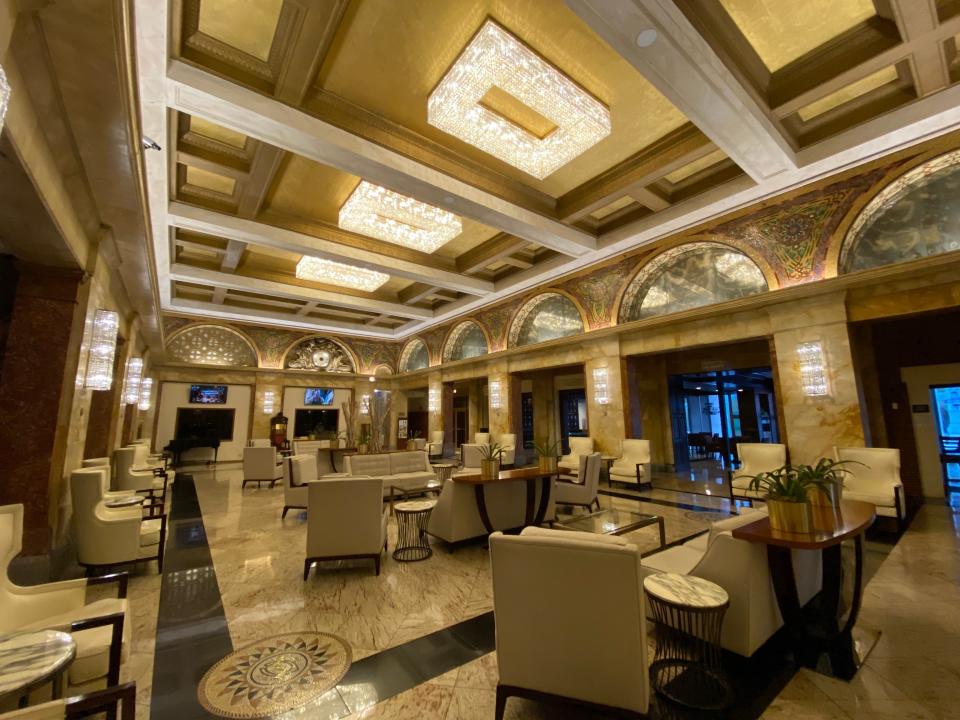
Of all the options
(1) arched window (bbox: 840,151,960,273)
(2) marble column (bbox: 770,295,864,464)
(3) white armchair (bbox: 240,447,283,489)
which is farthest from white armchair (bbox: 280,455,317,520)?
(1) arched window (bbox: 840,151,960,273)

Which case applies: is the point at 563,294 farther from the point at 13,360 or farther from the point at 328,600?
the point at 13,360

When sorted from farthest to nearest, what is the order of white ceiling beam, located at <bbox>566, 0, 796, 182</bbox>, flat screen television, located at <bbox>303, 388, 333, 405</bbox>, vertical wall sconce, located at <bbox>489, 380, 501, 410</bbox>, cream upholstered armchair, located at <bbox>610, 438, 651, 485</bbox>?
flat screen television, located at <bbox>303, 388, 333, 405</bbox>
vertical wall sconce, located at <bbox>489, 380, 501, 410</bbox>
cream upholstered armchair, located at <bbox>610, 438, 651, 485</bbox>
white ceiling beam, located at <bbox>566, 0, 796, 182</bbox>

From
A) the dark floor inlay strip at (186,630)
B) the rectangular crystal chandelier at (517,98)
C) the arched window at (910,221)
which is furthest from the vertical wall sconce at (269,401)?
the arched window at (910,221)

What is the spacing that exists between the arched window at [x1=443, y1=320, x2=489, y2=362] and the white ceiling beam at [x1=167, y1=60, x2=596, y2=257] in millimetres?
5542

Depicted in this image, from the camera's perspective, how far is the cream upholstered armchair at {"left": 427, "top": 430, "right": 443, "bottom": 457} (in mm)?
11474

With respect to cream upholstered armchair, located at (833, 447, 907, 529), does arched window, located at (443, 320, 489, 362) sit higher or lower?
higher

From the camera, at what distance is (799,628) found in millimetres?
2162

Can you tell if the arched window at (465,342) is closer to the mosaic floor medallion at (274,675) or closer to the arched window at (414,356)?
the arched window at (414,356)

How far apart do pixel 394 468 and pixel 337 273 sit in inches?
170

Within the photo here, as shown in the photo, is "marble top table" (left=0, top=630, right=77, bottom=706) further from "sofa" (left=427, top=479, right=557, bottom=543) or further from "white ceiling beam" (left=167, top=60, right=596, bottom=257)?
"white ceiling beam" (left=167, top=60, right=596, bottom=257)

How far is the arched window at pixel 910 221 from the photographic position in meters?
4.66

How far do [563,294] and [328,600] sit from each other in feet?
24.6

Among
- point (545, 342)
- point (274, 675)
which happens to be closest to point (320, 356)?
point (545, 342)

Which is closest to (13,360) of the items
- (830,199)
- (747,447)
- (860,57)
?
(860,57)
